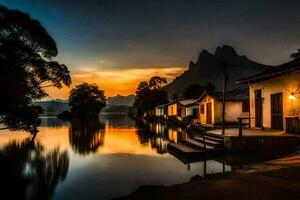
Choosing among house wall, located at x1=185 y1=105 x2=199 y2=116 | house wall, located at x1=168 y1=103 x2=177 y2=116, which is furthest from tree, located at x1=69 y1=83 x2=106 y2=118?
house wall, located at x1=185 y1=105 x2=199 y2=116

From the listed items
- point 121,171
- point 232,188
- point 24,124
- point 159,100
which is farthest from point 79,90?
point 232,188

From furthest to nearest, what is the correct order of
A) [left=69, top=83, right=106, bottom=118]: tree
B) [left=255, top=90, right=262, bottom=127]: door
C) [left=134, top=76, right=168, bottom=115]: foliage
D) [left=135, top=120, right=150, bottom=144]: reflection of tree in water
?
1. [left=69, top=83, right=106, bottom=118]: tree
2. [left=134, top=76, right=168, bottom=115]: foliage
3. [left=135, top=120, right=150, bottom=144]: reflection of tree in water
4. [left=255, top=90, right=262, bottom=127]: door

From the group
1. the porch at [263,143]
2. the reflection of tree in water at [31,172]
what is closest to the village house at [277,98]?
the porch at [263,143]

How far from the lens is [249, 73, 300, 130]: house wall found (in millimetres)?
16547

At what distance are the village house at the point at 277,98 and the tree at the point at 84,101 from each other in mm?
88757

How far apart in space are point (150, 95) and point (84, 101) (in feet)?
95.4

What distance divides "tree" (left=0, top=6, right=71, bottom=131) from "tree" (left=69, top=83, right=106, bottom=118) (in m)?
85.2

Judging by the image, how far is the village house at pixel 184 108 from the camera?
48.3 meters

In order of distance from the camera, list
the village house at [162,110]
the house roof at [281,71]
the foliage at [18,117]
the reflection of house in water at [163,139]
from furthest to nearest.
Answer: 1. the village house at [162,110]
2. the reflection of house in water at [163,139]
3. the foliage at [18,117]
4. the house roof at [281,71]

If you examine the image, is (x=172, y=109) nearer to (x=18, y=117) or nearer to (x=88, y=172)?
(x=18, y=117)

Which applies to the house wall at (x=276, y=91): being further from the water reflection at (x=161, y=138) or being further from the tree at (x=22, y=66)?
the tree at (x=22, y=66)

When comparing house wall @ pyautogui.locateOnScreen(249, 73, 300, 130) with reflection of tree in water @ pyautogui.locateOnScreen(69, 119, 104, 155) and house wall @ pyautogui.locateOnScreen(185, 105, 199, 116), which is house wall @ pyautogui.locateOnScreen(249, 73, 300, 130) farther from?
house wall @ pyautogui.locateOnScreen(185, 105, 199, 116)

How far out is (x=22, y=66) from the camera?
18.1 metres

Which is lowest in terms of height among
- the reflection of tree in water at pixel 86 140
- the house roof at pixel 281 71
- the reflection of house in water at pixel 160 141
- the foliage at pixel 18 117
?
the reflection of tree in water at pixel 86 140
